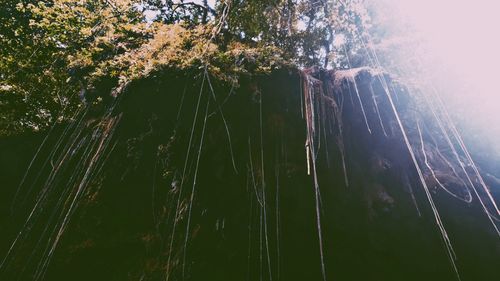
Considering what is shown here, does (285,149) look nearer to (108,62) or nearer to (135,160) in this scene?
(135,160)

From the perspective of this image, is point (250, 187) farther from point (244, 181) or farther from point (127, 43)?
point (127, 43)

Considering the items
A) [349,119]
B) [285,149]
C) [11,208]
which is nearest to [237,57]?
[285,149]

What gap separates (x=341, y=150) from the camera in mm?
3105

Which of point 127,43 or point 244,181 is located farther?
point 127,43

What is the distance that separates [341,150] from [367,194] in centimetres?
53

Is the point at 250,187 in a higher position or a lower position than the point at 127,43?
lower

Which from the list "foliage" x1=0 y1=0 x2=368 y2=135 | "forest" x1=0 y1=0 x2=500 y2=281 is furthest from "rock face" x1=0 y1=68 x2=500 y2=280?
"foliage" x1=0 y1=0 x2=368 y2=135

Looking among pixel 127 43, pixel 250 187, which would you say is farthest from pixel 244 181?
pixel 127 43

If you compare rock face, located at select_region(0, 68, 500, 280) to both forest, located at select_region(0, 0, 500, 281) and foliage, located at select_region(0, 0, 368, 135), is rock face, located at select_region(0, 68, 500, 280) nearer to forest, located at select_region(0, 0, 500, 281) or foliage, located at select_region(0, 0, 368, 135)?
forest, located at select_region(0, 0, 500, 281)

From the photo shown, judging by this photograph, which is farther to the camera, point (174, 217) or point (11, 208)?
point (11, 208)

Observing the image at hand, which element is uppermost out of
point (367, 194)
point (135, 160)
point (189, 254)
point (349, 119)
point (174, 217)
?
point (349, 119)

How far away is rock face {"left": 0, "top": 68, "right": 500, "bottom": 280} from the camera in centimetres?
296

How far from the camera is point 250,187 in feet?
9.96

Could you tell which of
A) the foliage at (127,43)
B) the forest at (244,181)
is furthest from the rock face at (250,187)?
the foliage at (127,43)
